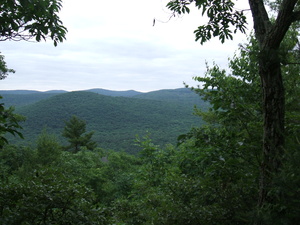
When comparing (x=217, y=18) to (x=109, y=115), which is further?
(x=109, y=115)

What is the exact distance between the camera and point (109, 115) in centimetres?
12788

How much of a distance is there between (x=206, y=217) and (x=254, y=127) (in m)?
1.28

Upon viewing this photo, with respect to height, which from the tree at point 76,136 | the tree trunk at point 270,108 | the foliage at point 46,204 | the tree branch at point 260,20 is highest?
the tree branch at point 260,20

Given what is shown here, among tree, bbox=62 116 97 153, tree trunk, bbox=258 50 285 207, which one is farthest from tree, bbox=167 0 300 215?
tree, bbox=62 116 97 153

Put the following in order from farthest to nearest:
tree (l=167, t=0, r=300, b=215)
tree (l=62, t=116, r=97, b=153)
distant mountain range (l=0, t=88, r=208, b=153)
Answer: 1. distant mountain range (l=0, t=88, r=208, b=153)
2. tree (l=62, t=116, r=97, b=153)
3. tree (l=167, t=0, r=300, b=215)

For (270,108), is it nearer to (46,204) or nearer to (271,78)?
(271,78)

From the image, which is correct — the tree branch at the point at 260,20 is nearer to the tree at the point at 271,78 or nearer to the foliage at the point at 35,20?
the tree at the point at 271,78

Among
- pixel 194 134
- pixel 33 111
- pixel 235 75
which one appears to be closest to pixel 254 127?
pixel 194 134

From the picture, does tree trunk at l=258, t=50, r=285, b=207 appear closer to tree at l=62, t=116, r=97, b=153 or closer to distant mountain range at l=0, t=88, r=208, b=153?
tree at l=62, t=116, r=97, b=153

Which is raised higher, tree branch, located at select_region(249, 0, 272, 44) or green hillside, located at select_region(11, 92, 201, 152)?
tree branch, located at select_region(249, 0, 272, 44)

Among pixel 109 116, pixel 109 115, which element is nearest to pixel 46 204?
pixel 109 116

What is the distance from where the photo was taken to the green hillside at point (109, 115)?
336 feet

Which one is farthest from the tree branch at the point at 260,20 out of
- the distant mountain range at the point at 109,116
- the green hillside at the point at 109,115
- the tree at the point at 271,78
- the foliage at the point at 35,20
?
the distant mountain range at the point at 109,116

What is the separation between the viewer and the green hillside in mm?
102375
